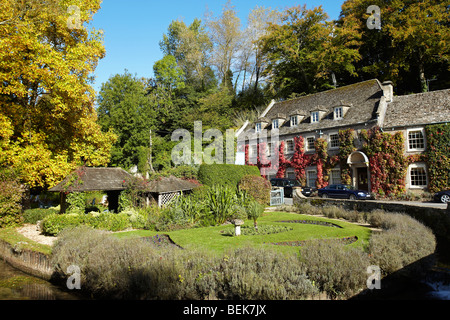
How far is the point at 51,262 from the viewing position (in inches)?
399

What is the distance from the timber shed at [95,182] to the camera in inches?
669

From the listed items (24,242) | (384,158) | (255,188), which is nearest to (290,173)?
(384,158)

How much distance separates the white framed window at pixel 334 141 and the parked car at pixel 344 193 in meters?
6.05

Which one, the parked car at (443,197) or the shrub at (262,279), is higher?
the parked car at (443,197)

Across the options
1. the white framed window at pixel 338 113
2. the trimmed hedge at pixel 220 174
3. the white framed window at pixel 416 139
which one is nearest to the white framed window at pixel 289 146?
the white framed window at pixel 338 113

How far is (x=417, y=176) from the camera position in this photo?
25219 mm

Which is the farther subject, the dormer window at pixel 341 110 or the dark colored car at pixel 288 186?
the dormer window at pixel 341 110

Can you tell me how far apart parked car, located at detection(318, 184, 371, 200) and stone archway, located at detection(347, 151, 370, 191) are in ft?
12.5

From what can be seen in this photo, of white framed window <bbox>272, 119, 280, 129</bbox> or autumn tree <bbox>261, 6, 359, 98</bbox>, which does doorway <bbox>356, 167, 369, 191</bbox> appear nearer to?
white framed window <bbox>272, 119, 280, 129</bbox>

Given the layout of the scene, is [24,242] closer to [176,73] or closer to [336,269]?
[336,269]

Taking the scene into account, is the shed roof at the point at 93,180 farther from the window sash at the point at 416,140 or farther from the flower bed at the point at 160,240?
the window sash at the point at 416,140

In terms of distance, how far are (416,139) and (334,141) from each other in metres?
7.34

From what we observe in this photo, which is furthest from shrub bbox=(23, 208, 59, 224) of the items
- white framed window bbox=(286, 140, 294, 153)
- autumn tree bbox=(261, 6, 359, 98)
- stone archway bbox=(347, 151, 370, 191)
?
autumn tree bbox=(261, 6, 359, 98)

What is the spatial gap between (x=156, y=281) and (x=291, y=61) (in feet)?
133
